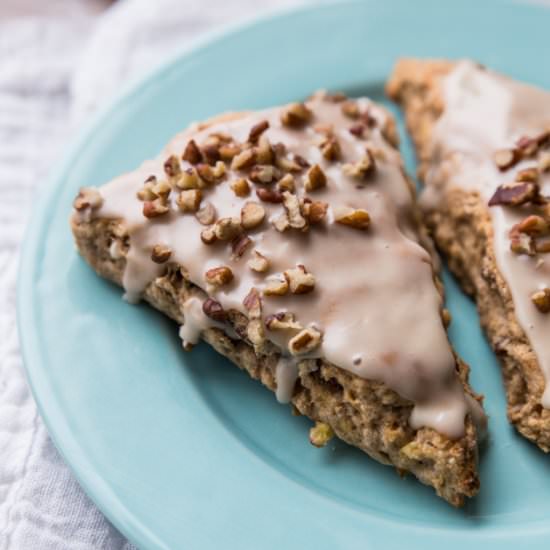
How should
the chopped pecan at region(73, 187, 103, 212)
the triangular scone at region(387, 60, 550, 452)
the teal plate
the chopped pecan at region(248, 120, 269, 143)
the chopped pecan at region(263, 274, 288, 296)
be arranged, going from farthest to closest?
1. the chopped pecan at region(248, 120, 269, 143)
2. the chopped pecan at region(73, 187, 103, 212)
3. the triangular scone at region(387, 60, 550, 452)
4. the chopped pecan at region(263, 274, 288, 296)
5. the teal plate

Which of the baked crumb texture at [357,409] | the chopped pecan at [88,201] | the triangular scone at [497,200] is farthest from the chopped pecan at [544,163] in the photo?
the chopped pecan at [88,201]

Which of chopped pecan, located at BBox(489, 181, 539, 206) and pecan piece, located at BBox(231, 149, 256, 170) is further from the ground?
chopped pecan, located at BBox(489, 181, 539, 206)

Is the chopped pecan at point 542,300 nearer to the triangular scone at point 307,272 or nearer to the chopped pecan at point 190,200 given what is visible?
the triangular scone at point 307,272

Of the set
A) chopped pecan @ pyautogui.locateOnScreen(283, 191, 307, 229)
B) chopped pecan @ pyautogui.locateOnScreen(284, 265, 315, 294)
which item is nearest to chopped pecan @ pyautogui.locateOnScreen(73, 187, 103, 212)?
chopped pecan @ pyautogui.locateOnScreen(283, 191, 307, 229)

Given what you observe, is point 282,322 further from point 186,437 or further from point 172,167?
point 172,167

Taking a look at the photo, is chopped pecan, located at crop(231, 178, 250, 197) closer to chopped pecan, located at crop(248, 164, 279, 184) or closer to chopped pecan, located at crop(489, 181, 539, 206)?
chopped pecan, located at crop(248, 164, 279, 184)

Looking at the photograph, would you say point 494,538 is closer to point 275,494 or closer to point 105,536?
point 275,494

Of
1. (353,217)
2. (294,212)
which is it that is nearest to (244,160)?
(294,212)
